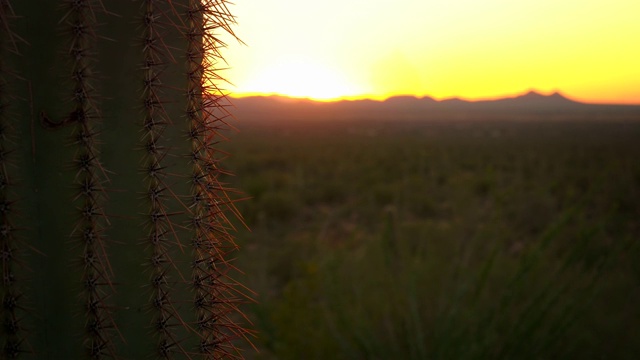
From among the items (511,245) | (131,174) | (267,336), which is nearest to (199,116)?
(131,174)

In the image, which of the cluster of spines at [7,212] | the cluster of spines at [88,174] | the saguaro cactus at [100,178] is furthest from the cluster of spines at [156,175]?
the cluster of spines at [7,212]

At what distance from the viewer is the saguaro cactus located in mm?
1454

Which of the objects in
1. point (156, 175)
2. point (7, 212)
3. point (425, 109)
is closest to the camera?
point (7, 212)

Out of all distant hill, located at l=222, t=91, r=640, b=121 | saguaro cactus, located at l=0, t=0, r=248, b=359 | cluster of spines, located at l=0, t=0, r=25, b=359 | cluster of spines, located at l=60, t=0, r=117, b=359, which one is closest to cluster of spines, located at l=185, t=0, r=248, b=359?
saguaro cactus, located at l=0, t=0, r=248, b=359

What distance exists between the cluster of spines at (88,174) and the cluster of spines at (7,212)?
0.45 feet

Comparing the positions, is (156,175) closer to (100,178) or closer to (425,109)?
(100,178)

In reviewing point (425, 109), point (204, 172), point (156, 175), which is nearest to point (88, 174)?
point (156, 175)

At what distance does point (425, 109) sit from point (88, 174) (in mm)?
162695

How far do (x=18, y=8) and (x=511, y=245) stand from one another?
10.1 m

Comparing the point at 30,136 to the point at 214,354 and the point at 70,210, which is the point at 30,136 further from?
the point at 214,354

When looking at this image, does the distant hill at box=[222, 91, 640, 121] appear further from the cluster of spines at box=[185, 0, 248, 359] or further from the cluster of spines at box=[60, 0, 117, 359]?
the cluster of spines at box=[60, 0, 117, 359]

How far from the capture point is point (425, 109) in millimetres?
159875

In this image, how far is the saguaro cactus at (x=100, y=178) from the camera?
145cm

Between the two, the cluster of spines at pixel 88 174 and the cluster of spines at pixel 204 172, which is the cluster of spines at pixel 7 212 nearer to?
the cluster of spines at pixel 88 174
